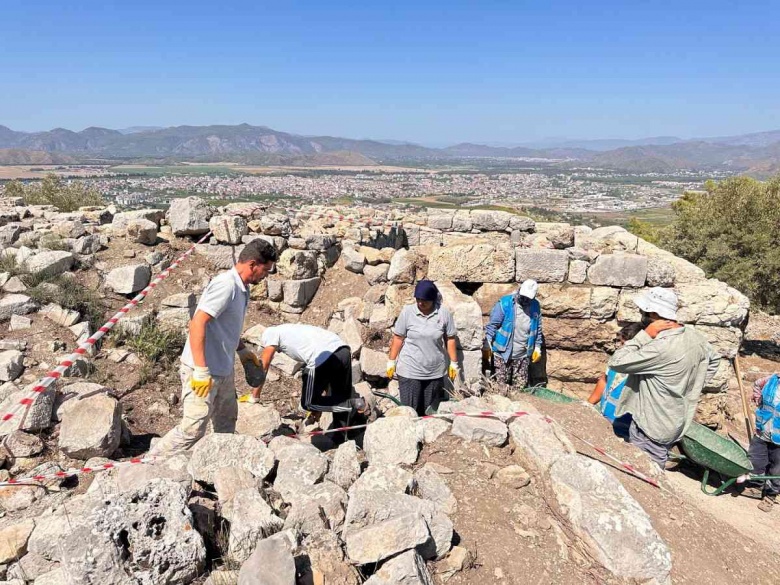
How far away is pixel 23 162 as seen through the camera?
9831cm

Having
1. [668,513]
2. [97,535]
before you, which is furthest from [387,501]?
[668,513]

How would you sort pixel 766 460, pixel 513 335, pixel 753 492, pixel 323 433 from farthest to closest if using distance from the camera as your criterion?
1. pixel 513 335
2. pixel 753 492
3. pixel 766 460
4. pixel 323 433

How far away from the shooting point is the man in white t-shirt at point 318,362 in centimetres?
493

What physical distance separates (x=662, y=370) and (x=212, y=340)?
424 cm

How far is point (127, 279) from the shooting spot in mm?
Answer: 8117

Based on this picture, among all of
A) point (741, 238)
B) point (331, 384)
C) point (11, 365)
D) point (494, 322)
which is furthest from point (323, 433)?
point (741, 238)

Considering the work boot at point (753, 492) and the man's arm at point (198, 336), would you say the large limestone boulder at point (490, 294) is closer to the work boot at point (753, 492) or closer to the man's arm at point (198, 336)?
the work boot at point (753, 492)

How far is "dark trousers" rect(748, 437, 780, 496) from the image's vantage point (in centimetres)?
552

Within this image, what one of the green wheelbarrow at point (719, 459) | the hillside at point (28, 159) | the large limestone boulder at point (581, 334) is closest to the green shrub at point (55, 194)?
the large limestone boulder at point (581, 334)

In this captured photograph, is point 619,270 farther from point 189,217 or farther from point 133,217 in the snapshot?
point 133,217

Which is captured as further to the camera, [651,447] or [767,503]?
[767,503]

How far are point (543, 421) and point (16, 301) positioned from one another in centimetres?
756

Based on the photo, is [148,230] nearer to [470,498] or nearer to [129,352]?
[129,352]

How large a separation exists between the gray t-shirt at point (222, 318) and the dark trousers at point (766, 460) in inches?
238
